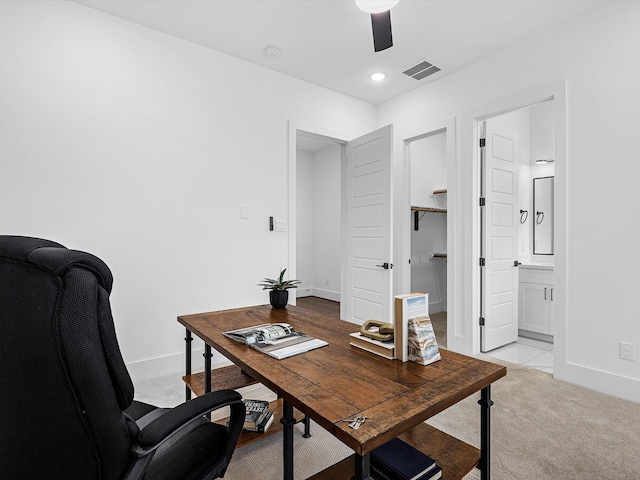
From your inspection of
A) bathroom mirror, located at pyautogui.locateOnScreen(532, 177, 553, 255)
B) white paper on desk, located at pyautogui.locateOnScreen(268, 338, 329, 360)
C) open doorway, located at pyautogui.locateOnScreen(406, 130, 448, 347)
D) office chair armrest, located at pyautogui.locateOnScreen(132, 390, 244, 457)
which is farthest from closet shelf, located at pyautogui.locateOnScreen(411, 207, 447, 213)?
office chair armrest, located at pyautogui.locateOnScreen(132, 390, 244, 457)

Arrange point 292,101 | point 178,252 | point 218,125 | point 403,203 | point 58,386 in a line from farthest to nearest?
point 403,203 → point 292,101 → point 218,125 → point 178,252 → point 58,386

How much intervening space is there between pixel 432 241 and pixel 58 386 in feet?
17.4

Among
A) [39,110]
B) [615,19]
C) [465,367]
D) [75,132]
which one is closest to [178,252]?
[75,132]

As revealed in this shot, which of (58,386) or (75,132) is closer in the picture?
(58,386)

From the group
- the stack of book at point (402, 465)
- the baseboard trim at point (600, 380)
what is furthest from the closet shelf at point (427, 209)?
the stack of book at point (402, 465)

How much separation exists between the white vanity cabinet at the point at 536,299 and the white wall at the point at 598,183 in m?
1.16

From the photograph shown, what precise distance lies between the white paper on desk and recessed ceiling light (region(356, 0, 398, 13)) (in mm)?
1697

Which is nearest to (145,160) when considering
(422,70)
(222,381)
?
(222,381)

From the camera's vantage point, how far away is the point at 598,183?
260cm

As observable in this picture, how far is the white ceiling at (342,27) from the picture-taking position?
101 inches

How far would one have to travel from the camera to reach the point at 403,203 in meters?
4.05

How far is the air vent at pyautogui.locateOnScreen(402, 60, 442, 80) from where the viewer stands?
11.1ft

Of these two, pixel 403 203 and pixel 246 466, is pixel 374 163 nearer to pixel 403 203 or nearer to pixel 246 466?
pixel 403 203

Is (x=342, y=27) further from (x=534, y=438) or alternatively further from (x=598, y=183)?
(x=534, y=438)
